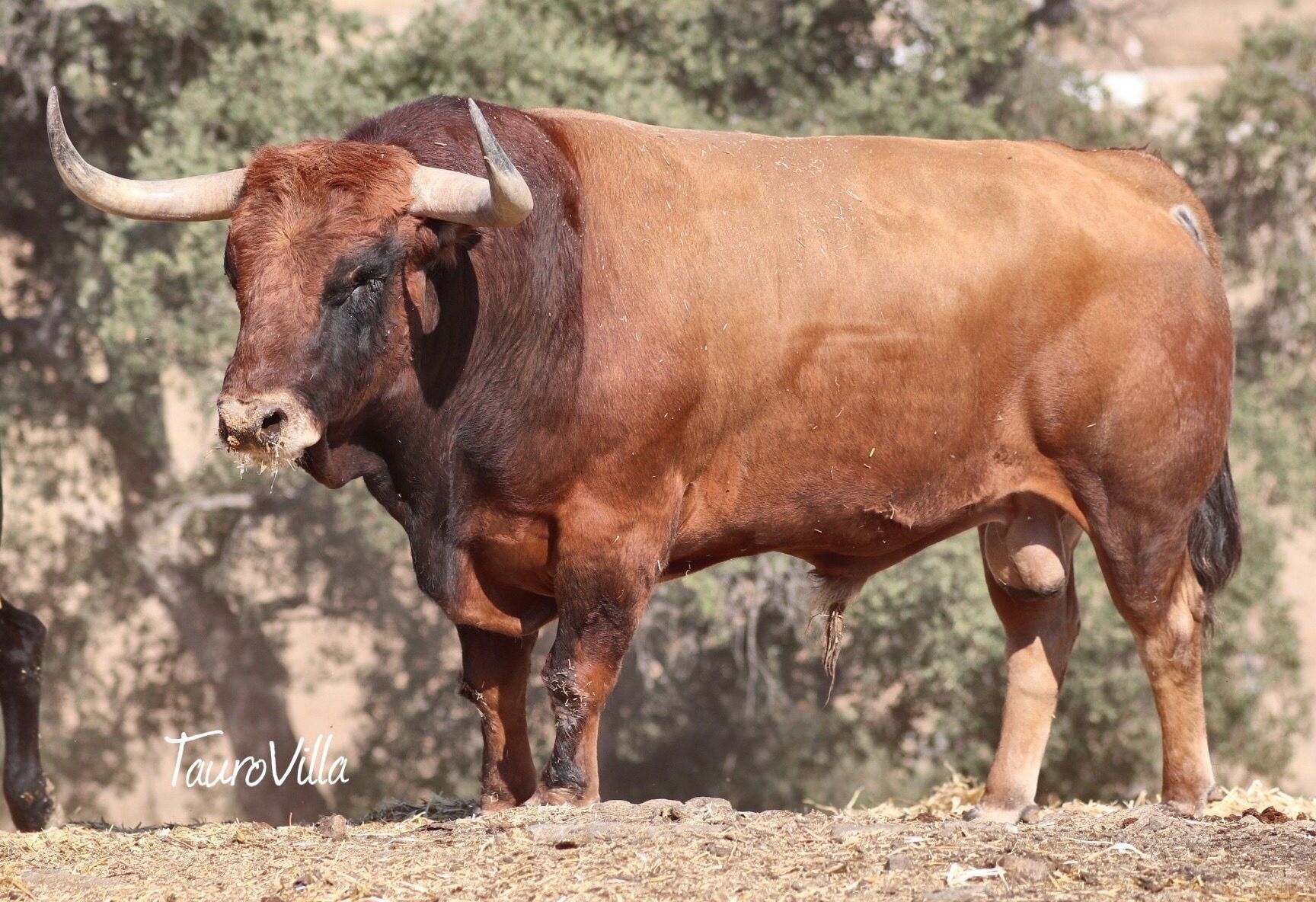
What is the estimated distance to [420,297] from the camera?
15.9 feet

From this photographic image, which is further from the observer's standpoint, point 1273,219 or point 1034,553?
point 1273,219

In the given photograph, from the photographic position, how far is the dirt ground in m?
4.00

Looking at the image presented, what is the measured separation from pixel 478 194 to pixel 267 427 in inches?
34.3

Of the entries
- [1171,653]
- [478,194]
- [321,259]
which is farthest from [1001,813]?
[321,259]

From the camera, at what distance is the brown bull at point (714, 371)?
4762mm

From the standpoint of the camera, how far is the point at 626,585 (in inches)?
198

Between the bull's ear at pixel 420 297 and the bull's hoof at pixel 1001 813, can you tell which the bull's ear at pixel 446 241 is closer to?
the bull's ear at pixel 420 297

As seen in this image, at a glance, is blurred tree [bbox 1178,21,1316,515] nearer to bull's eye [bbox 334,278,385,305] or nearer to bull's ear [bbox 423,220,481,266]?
bull's ear [bbox 423,220,481,266]

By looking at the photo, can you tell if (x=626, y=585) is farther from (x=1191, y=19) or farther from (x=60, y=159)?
(x=1191, y=19)

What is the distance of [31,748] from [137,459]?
319 inches

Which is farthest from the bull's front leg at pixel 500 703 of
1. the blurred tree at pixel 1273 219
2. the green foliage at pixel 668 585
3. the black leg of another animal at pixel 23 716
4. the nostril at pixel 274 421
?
the blurred tree at pixel 1273 219

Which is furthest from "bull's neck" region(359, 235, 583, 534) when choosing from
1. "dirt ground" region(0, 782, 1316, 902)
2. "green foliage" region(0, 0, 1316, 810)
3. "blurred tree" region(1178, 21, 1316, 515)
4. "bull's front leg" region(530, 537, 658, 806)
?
"blurred tree" region(1178, 21, 1316, 515)

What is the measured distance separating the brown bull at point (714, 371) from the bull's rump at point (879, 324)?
1cm

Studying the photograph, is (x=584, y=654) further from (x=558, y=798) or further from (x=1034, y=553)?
(x=1034, y=553)
